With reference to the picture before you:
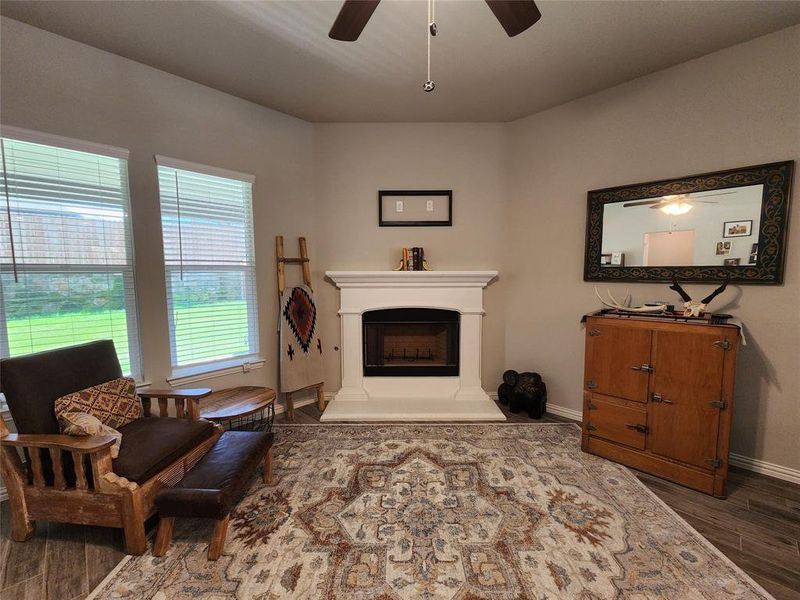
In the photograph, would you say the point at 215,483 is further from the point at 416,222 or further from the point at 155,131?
the point at 416,222

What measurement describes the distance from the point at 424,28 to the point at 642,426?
3039 millimetres

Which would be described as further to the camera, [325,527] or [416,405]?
[416,405]

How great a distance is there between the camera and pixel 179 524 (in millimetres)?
1860

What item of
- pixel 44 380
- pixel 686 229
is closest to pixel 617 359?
pixel 686 229

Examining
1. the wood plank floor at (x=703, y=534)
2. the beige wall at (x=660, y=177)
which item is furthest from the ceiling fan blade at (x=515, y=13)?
the wood plank floor at (x=703, y=534)

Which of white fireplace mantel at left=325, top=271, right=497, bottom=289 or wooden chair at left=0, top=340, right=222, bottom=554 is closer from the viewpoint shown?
wooden chair at left=0, top=340, right=222, bottom=554

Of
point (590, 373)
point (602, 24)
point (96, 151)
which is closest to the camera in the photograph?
point (602, 24)

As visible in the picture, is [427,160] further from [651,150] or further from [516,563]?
[516,563]

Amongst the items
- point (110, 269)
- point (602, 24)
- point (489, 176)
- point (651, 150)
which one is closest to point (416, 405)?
point (489, 176)

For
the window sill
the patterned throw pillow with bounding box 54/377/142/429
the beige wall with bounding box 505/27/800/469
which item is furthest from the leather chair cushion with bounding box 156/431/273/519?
the beige wall with bounding box 505/27/800/469

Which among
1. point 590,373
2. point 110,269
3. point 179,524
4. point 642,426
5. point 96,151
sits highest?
point 96,151

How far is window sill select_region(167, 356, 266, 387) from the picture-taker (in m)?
2.73

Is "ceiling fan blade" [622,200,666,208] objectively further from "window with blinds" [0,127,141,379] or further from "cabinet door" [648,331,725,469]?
"window with blinds" [0,127,141,379]

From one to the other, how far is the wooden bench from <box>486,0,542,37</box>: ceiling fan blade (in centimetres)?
252
